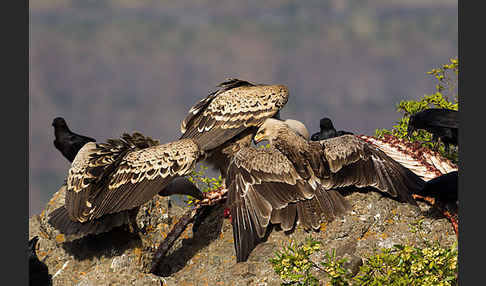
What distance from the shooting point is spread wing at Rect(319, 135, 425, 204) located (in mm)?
9414

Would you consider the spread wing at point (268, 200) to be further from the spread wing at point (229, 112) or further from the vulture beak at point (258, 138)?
the spread wing at point (229, 112)

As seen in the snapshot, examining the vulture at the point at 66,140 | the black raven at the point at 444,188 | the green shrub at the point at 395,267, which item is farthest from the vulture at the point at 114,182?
the black raven at the point at 444,188

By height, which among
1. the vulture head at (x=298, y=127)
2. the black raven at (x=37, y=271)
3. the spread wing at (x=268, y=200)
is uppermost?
the vulture head at (x=298, y=127)

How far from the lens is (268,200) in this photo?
8.77m

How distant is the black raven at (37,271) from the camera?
355 inches

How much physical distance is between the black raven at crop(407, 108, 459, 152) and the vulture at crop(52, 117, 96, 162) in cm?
730

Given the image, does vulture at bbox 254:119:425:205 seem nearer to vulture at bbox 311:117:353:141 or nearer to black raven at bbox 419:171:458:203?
black raven at bbox 419:171:458:203

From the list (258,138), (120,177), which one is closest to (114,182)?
(120,177)

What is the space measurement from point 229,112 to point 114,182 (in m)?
2.96

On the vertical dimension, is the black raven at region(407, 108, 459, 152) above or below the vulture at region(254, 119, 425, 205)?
above

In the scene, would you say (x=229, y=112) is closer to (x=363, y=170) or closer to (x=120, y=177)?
(x=120, y=177)

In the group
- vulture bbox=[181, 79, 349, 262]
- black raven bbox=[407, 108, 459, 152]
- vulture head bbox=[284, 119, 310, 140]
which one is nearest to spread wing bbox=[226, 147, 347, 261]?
vulture bbox=[181, 79, 349, 262]

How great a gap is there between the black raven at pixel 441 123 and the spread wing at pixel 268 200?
285 centimetres

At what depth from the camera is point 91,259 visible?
9.41 m
